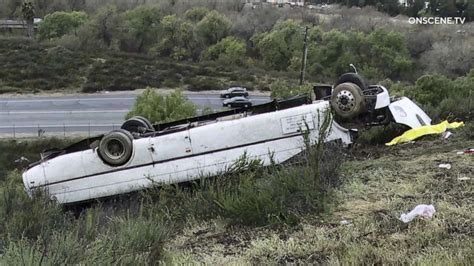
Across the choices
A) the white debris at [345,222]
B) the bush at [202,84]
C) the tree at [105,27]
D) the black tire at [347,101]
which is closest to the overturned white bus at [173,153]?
the black tire at [347,101]

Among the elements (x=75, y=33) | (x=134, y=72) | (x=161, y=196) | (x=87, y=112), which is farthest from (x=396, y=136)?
(x=75, y=33)

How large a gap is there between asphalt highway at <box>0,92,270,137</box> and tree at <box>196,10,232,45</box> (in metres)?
25.9

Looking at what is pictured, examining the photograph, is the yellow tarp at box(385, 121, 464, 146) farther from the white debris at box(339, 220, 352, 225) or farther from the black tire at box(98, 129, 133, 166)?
the white debris at box(339, 220, 352, 225)

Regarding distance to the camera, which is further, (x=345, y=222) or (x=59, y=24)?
(x=59, y=24)

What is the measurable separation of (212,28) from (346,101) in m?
67.7

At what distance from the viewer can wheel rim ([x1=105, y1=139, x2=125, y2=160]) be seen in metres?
7.52

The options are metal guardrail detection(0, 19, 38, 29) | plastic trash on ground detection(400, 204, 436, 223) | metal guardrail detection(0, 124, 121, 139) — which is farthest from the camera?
metal guardrail detection(0, 19, 38, 29)

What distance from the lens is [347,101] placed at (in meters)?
8.16

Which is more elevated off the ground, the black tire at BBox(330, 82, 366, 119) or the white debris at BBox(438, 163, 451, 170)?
Result: the black tire at BBox(330, 82, 366, 119)

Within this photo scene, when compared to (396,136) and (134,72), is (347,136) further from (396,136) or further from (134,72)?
(134,72)

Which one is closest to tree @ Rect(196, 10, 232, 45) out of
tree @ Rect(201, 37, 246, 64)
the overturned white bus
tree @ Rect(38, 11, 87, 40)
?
tree @ Rect(201, 37, 246, 64)

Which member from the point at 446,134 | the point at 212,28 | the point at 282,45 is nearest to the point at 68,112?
the point at 282,45

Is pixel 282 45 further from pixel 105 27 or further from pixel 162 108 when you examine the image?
pixel 162 108

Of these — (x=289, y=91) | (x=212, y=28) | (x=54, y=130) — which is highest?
(x=212, y=28)
